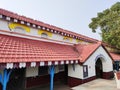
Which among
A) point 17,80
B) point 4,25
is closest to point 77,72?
point 17,80

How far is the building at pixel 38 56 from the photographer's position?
7918 mm

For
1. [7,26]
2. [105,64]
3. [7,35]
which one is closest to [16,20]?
[7,26]

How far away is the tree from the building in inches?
294

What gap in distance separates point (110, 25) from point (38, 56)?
1817cm

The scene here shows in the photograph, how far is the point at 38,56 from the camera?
8.24 m

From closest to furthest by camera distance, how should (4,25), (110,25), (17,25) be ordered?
(4,25), (17,25), (110,25)

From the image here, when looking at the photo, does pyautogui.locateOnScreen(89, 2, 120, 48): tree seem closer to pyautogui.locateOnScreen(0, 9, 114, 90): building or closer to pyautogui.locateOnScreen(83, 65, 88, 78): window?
pyautogui.locateOnScreen(0, 9, 114, 90): building

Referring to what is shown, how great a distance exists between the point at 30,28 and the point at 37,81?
5.52 metres

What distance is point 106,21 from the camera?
76.4ft

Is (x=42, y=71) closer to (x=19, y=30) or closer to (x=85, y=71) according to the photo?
(x=85, y=71)

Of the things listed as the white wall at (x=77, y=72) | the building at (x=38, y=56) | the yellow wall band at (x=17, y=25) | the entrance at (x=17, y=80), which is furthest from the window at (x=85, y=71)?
the yellow wall band at (x=17, y=25)

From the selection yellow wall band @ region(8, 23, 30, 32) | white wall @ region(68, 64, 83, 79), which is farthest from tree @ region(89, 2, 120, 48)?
yellow wall band @ region(8, 23, 30, 32)

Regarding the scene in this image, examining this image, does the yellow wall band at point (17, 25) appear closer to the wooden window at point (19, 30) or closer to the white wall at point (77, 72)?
the wooden window at point (19, 30)

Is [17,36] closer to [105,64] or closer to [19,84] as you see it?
[19,84]
